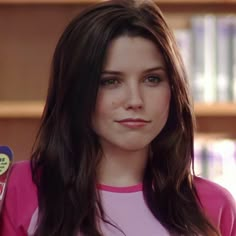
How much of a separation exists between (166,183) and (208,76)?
103 cm

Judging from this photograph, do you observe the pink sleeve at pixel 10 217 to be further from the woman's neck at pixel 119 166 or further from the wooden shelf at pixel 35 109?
the wooden shelf at pixel 35 109

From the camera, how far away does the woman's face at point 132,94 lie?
106 centimetres

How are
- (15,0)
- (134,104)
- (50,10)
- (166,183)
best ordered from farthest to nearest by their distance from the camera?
1. (50,10)
2. (15,0)
3. (166,183)
4. (134,104)

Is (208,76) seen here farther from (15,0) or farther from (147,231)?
(147,231)

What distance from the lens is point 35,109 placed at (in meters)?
2.16

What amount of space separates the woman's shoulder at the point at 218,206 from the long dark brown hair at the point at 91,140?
0.01 m

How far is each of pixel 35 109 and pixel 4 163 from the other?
1025 millimetres

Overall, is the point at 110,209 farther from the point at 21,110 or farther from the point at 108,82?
the point at 21,110

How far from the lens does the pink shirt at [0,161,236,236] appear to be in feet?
3.65

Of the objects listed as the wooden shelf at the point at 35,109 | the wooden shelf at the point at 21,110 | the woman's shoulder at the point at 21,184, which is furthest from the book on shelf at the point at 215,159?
the woman's shoulder at the point at 21,184

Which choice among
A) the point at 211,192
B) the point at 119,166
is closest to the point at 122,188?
the point at 119,166

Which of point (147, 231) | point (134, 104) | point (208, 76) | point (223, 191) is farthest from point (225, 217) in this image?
point (208, 76)

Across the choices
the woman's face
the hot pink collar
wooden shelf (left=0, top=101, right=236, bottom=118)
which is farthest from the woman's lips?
wooden shelf (left=0, top=101, right=236, bottom=118)

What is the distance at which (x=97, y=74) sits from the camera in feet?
3.49
